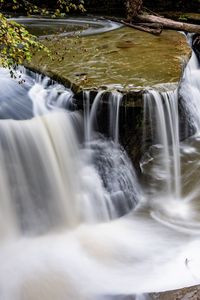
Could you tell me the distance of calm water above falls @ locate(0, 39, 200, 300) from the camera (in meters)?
4.60

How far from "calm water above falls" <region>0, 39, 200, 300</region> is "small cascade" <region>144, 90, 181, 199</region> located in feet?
0.05

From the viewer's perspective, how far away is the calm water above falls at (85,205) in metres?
4.60

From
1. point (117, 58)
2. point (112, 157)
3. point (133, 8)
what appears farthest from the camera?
point (133, 8)

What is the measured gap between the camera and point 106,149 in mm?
6230

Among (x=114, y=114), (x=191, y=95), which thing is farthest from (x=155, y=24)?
(x=114, y=114)

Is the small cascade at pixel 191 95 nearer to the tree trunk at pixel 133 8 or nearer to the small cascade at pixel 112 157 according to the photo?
the small cascade at pixel 112 157

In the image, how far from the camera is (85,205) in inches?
228

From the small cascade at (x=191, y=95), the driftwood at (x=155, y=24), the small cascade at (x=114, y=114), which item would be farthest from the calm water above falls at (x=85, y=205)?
the driftwood at (x=155, y=24)

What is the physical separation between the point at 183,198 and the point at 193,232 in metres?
0.90

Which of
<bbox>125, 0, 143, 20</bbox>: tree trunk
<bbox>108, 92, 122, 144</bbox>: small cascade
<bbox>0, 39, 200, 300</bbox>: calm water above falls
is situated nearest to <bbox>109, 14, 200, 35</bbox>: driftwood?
<bbox>125, 0, 143, 20</bbox>: tree trunk

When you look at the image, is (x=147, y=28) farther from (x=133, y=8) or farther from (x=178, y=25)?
(x=133, y=8)

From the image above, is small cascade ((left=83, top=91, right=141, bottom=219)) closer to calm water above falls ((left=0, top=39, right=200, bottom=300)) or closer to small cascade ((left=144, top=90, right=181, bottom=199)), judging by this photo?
calm water above falls ((left=0, top=39, right=200, bottom=300))

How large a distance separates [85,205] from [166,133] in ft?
6.19

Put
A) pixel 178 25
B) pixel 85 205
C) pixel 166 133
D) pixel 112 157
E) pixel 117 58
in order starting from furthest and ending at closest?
pixel 178 25, pixel 117 58, pixel 166 133, pixel 112 157, pixel 85 205
